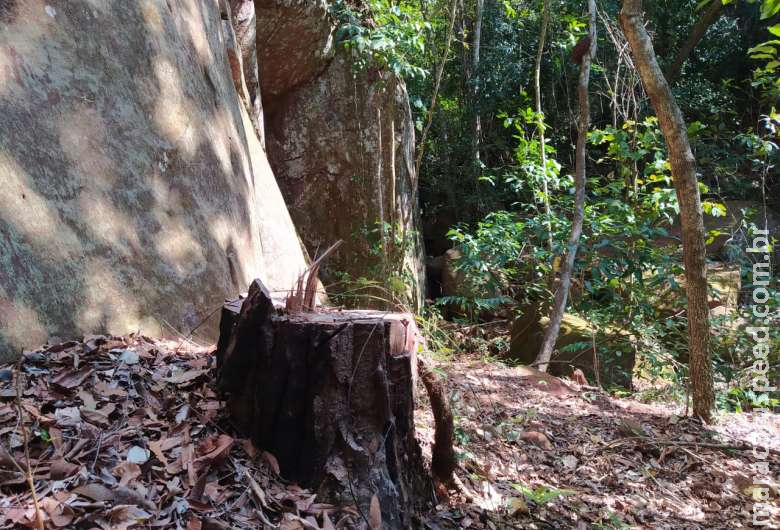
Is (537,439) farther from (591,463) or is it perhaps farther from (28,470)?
(28,470)

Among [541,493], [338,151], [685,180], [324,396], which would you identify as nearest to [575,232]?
[685,180]

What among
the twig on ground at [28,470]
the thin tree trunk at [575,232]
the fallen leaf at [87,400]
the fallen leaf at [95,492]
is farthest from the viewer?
the thin tree trunk at [575,232]

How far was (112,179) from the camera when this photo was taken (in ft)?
8.76

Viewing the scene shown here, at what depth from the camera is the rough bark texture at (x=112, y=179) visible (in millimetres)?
2281

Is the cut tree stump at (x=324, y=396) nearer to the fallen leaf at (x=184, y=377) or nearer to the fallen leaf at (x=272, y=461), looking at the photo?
the fallen leaf at (x=272, y=461)

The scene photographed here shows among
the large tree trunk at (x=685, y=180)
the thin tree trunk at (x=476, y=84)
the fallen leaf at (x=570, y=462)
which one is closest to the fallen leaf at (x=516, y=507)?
the fallen leaf at (x=570, y=462)

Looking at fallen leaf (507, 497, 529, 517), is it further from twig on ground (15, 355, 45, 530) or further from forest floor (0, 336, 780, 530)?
twig on ground (15, 355, 45, 530)

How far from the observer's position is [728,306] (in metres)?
6.76

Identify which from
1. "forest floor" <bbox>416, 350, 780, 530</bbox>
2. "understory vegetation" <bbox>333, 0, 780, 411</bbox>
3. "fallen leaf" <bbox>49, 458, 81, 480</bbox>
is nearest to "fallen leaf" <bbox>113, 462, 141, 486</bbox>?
"fallen leaf" <bbox>49, 458, 81, 480</bbox>

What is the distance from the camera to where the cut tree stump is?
2018 millimetres

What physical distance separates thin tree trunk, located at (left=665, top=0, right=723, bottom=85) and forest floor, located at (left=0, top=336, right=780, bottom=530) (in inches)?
306

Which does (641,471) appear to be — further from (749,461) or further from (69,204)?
(69,204)

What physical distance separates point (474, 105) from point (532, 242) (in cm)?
326

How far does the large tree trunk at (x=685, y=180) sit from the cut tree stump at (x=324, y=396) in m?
2.74
